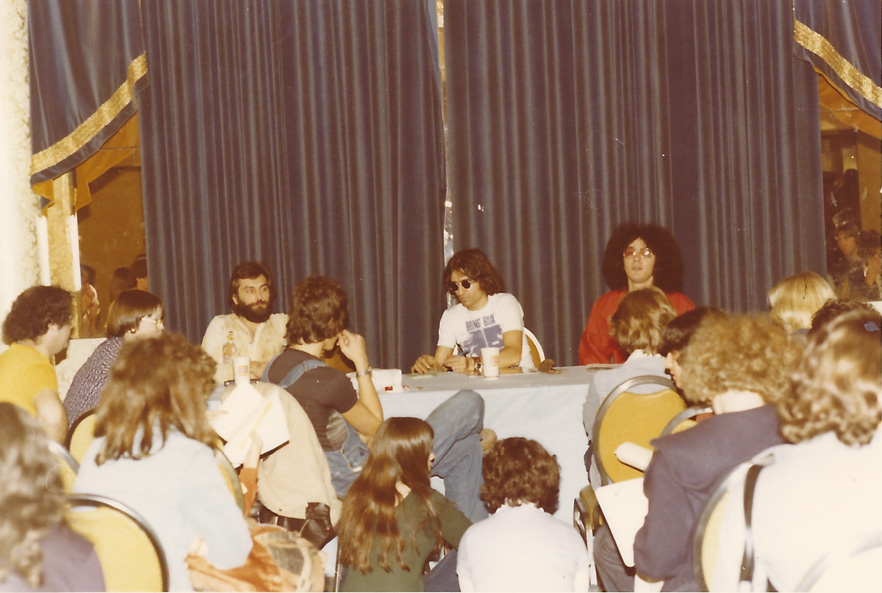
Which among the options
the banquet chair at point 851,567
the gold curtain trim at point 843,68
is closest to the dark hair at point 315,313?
the banquet chair at point 851,567

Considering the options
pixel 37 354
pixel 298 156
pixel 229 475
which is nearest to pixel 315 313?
pixel 37 354

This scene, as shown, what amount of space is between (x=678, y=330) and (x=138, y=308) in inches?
77.1

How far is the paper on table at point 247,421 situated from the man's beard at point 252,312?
2.07 meters

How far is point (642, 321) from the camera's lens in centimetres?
300

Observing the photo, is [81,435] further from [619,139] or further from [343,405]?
[619,139]

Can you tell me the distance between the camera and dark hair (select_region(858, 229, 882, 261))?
18.4 ft

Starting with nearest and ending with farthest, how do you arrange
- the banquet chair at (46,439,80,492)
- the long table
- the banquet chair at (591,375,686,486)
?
the banquet chair at (46,439,80,492), the banquet chair at (591,375,686,486), the long table

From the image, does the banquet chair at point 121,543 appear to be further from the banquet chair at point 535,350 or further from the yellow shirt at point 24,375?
the banquet chair at point 535,350

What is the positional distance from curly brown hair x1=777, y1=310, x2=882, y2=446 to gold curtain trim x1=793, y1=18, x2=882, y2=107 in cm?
434

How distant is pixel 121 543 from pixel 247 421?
0.79m

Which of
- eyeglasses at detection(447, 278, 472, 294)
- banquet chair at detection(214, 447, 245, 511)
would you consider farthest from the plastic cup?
banquet chair at detection(214, 447, 245, 511)

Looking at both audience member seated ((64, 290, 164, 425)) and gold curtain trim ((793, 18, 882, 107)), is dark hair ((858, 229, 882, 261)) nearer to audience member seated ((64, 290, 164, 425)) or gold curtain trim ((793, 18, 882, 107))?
gold curtain trim ((793, 18, 882, 107))

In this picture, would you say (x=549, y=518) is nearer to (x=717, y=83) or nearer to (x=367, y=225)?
(x=367, y=225)

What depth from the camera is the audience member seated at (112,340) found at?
296 cm
